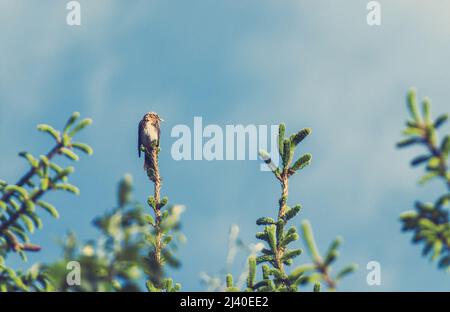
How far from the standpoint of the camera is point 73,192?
4258 mm

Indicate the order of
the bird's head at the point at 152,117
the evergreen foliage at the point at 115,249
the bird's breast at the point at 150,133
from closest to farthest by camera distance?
1. the evergreen foliage at the point at 115,249
2. the bird's breast at the point at 150,133
3. the bird's head at the point at 152,117

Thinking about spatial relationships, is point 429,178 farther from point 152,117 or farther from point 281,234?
point 152,117

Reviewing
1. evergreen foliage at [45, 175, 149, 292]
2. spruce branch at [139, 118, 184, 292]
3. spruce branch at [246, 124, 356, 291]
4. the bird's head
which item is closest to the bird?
the bird's head

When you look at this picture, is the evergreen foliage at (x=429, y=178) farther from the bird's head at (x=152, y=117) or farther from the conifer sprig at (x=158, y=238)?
the bird's head at (x=152, y=117)

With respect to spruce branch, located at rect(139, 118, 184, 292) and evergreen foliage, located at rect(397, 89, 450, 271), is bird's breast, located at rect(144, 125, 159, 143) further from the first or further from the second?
evergreen foliage, located at rect(397, 89, 450, 271)

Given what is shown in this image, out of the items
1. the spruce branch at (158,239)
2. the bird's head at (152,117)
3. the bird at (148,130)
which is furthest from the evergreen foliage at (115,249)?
the bird's head at (152,117)

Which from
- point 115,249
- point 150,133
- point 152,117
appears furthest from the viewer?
point 152,117

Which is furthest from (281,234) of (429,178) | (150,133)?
(150,133)

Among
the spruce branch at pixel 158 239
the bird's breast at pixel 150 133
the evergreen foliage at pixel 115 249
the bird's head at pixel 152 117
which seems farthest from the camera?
the bird's head at pixel 152 117

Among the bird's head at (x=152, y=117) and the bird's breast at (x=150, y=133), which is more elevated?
the bird's head at (x=152, y=117)

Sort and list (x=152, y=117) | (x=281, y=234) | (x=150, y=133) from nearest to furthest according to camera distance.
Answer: (x=281, y=234) → (x=150, y=133) → (x=152, y=117)
